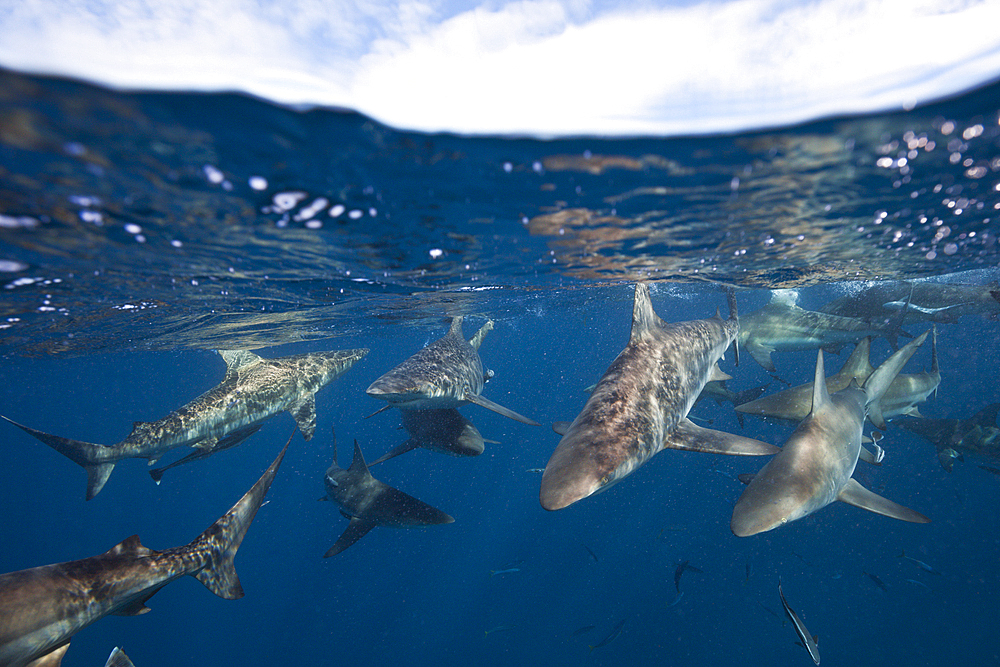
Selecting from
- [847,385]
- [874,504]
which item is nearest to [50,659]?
[874,504]

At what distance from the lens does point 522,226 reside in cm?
949

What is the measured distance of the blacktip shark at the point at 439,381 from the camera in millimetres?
7703

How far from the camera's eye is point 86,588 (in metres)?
4.20

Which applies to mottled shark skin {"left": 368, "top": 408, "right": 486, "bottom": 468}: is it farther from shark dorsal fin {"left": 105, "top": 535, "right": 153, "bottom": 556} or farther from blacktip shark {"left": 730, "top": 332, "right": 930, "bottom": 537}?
blacktip shark {"left": 730, "top": 332, "right": 930, "bottom": 537}

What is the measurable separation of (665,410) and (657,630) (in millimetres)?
28870

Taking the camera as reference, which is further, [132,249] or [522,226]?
[522,226]

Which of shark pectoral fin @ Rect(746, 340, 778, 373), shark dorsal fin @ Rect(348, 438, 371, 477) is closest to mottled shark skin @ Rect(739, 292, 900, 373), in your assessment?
shark pectoral fin @ Rect(746, 340, 778, 373)

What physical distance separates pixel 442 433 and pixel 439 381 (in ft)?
5.03

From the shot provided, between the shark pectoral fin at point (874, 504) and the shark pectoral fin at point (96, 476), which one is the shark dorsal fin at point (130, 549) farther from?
the shark pectoral fin at point (874, 504)

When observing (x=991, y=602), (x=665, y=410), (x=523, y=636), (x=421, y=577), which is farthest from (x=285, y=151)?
(x=421, y=577)

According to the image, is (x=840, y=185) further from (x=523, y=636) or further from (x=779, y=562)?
(x=779, y=562)

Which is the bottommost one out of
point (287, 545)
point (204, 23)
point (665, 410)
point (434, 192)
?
point (287, 545)

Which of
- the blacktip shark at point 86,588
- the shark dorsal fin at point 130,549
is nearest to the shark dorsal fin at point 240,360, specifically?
the blacktip shark at point 86,588

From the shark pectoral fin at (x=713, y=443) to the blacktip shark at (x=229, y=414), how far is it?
339 inches
